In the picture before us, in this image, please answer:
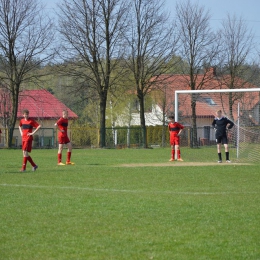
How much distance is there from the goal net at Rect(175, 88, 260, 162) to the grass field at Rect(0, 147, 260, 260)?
9429 millimetres

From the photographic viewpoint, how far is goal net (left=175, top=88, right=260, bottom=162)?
25328 millimetres

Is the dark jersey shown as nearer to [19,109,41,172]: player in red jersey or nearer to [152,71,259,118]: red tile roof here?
[152,71,259,118]: red tile roof

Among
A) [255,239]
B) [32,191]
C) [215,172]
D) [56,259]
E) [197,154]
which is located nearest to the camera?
[56,259]

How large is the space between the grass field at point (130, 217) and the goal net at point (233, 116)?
943cm

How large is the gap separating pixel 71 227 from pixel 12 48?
3786 cm

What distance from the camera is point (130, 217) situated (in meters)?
9.47

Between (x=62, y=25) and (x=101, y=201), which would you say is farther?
(x=62, y=25)

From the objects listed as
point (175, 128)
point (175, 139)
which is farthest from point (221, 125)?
point (175, 128)

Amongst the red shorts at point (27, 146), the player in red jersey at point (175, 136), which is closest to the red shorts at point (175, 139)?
the player in red jersey at point (175, 136)

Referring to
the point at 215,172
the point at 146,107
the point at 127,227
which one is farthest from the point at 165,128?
the point at 127,227

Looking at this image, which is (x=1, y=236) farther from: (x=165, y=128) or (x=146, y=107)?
(x=146, y=107)

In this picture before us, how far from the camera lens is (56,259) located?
681cm

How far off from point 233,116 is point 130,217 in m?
17.8

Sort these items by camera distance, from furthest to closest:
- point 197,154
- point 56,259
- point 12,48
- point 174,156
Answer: point 12,48, point 197,154, point 174,156, point 56,259
